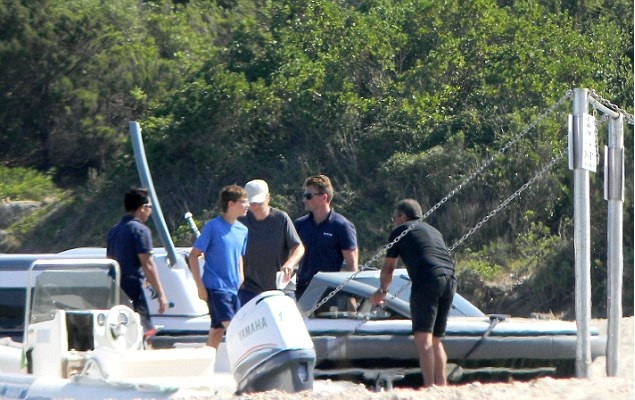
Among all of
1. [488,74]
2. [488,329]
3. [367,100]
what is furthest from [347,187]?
[488,329]

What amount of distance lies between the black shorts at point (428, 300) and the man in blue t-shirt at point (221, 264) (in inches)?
45.9

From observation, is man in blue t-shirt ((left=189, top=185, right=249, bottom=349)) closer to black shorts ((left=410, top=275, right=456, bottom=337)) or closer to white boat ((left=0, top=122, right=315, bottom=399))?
white boat ((left=0, top=122, right=315, bottom=399))

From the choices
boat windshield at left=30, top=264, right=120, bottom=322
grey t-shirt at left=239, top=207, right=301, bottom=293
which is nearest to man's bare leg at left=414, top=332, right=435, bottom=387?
grey t-shirt at left=239, top=207, right=301, bottom=293

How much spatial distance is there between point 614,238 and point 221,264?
2.50 metres

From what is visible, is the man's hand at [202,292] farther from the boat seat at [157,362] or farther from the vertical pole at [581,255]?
the vertical pole at [581,255]

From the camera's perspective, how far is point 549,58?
17.9m

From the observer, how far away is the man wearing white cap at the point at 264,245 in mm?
7504

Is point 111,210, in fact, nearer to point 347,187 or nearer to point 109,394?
point 347,187

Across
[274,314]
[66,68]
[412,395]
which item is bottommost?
[412,395]

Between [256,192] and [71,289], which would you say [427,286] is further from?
[71,289]

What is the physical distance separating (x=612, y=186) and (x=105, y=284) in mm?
3227

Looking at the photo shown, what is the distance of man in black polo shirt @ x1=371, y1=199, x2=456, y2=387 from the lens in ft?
22.2

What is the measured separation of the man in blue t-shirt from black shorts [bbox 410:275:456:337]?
1.17 m

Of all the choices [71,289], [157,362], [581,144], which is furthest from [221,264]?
[581,144]
